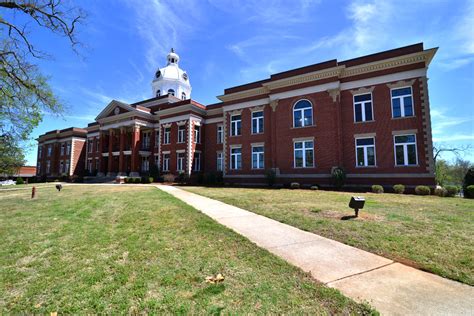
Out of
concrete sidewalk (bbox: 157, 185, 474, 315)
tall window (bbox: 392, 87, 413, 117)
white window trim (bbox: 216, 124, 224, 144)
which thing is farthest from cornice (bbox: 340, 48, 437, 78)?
concrete sidewalk (bbox: 157, 185, 474, 315)

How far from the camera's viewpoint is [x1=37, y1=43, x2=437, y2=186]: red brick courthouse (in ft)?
61.4

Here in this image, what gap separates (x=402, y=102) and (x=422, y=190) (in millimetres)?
7327

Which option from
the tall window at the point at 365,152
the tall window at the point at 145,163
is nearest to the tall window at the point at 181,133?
the tall window at the point at 145,163

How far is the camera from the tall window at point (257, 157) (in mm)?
25547

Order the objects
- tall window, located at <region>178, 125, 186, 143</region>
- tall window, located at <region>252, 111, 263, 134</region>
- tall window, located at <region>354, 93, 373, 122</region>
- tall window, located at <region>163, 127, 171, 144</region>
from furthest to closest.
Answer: tall window, located at <region>163, 127, 171, 144</region> → tall window, located at <region>178, 125, 186, 143</region> → tall window, located at <region>252, 111, 263, 134</region> → tall window, located at <region>354, 93, 373, 122</region>

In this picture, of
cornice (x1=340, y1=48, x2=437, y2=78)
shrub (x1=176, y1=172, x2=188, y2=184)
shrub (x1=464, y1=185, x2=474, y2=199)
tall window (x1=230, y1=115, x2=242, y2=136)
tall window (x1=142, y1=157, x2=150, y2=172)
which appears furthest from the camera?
tall window (x1=142, y1=157, x2=150, y2=172)

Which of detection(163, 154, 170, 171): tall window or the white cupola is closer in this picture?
detection(163, 154, 170, 171): tall window

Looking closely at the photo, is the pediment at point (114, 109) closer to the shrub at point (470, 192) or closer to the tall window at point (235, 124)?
the tall window at point (235, 124)

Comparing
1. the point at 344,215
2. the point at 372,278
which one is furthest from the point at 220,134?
the point at 372,278

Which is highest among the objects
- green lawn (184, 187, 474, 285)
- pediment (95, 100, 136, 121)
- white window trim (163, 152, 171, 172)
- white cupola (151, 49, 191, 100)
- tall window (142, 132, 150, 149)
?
white cupola (151, 49, 191, 100)

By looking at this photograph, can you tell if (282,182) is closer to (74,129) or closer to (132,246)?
(132,246)

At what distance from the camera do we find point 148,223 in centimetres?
693

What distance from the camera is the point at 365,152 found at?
2017 centimetres

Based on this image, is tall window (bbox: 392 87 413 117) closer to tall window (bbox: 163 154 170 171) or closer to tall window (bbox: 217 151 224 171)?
tall window (bbox: 217 151 224 171)
